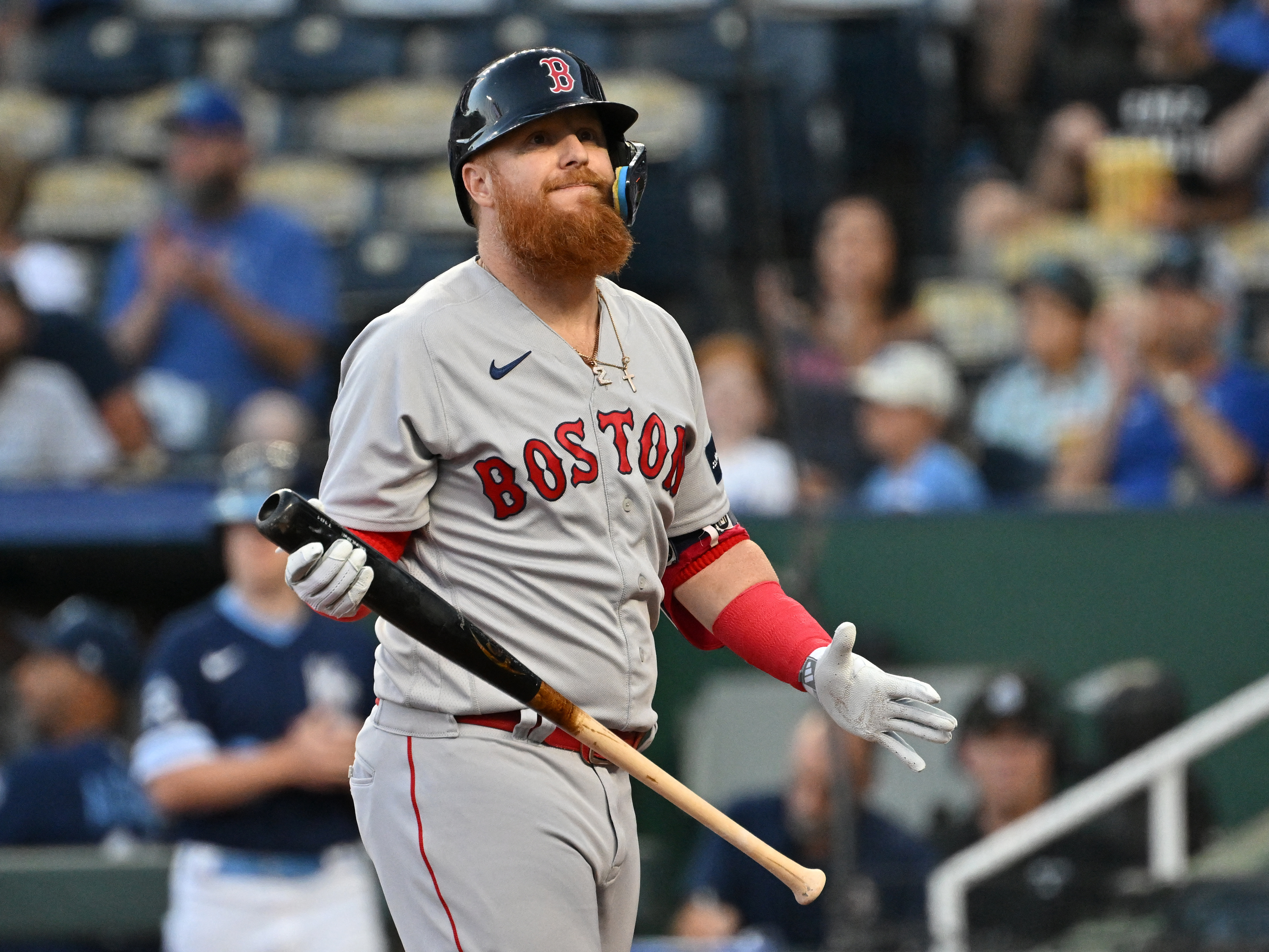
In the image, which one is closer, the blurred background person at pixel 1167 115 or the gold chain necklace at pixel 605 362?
the gold chain necklace at pixel 605 362

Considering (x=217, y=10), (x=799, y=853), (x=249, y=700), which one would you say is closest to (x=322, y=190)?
(x=217, y=10)

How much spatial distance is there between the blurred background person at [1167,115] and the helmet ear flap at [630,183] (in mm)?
4491

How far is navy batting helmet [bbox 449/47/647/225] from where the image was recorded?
244cm

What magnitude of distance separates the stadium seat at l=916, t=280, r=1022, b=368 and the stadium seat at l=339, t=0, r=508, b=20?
9.78ft

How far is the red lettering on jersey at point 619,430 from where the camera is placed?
2457 mm

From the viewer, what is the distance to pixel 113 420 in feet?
20.6

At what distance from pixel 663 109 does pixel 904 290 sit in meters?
1.68

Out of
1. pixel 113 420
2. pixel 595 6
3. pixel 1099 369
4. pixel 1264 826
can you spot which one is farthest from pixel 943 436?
pixel 595 6

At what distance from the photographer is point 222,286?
653 cm

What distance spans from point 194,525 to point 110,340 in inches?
46.6

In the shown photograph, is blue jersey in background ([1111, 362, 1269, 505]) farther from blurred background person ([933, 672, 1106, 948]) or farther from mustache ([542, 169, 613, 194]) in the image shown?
mustache ([542, 169, 613, 194])

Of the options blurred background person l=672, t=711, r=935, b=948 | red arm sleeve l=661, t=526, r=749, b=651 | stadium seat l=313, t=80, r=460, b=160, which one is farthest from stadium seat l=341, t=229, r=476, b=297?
red arm sleeve l=661, t=526, r=749, b=651

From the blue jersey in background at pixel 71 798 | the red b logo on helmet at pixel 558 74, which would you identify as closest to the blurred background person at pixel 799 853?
the blue jersey in background at pixel 71 798

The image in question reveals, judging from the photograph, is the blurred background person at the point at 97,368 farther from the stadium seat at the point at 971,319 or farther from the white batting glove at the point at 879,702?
the white batting glove at the point at 879,702
